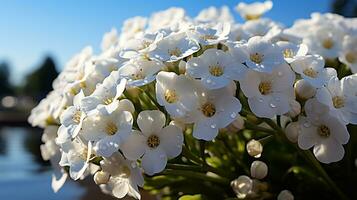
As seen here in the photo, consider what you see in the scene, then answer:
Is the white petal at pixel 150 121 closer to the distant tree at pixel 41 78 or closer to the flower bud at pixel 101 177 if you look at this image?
the flower bud at pixel 101 177

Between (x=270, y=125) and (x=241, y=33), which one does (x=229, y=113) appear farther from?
(x=241, y=33)

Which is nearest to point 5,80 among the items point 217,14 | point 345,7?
point 345,7

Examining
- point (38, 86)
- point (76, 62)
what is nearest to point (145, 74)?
point (76, 62)

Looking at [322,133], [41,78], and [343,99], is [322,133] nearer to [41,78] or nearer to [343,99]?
[343,99]

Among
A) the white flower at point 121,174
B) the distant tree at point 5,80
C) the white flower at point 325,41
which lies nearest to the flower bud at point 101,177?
the white flower at point 121,174

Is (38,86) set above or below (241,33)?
below

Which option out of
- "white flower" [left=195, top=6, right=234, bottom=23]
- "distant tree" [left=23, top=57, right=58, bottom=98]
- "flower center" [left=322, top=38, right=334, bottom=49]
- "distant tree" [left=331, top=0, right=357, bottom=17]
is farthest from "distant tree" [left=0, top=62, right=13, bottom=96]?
"flower center" [left=322, top=38, right=334, bottom=49]

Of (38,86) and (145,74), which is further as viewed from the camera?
(38,86)
